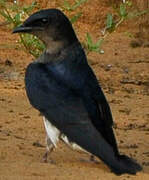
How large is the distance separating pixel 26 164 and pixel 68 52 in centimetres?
105

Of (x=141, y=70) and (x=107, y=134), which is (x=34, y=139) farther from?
(x=141, y=70)

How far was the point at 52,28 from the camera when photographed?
7.43m

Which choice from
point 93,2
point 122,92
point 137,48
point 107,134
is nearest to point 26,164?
point 107,134

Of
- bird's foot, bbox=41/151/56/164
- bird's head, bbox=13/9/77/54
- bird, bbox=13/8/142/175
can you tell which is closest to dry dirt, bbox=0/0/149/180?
bird's foot, bbox=41/151/56/164

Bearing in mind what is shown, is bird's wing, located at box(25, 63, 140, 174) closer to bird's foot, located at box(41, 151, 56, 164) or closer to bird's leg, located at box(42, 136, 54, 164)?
bird's leg, located at box(42, 136, 54, 164)

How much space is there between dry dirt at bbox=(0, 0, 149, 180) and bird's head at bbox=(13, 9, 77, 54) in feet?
3.23

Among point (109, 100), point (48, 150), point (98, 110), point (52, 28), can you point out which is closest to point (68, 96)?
point (98, 110)

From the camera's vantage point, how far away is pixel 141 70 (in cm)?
1236

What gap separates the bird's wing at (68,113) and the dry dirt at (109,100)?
0.47ft

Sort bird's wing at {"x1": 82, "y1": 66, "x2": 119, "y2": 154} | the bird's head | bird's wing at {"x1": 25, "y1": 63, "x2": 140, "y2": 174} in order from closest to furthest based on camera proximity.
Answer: bird's wing at {"x1": 25, "y1": 63, "x2": 140, "y2": 174} → bird's wing at {"x1": 82, "y1": 66, "x2": 119, "y2": 154} → the bird's head

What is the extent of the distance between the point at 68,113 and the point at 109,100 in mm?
3245

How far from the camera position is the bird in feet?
22.7

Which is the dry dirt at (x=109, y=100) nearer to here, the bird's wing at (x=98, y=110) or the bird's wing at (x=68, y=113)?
the bird's wing at (x=68, y=113)

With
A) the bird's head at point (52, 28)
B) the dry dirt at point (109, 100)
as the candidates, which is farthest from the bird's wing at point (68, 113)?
the bird's head at point (52, 28)
